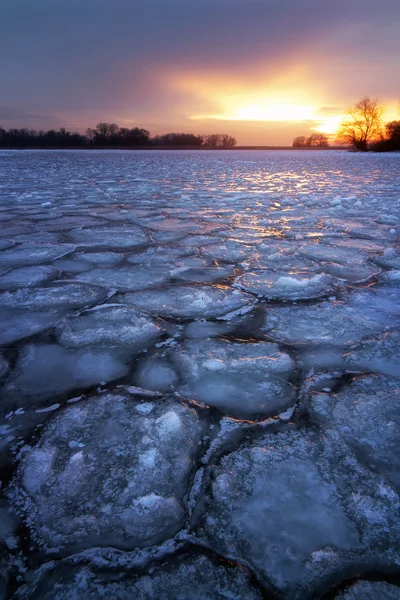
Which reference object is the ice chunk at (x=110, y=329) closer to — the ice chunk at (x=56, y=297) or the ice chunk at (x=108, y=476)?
the ice chunk at (x=56, y=297)

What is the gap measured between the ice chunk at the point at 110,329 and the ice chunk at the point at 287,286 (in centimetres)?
69

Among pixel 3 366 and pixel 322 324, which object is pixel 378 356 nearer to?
pixel 322 324

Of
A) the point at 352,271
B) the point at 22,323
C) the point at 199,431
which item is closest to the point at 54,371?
the point at 22,323

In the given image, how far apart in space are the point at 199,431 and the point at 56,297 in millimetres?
1258

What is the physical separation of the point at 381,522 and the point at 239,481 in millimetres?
328

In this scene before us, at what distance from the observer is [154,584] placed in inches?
26.5

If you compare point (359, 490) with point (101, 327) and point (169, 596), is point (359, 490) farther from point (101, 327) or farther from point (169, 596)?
point (101, 327)

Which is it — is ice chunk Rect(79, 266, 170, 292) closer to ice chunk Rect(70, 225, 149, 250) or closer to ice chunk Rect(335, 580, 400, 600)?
ice chunk Rect(70, 225, 149, 250)

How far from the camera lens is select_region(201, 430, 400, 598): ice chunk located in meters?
0.71

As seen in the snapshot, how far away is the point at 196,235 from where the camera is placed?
3.30m

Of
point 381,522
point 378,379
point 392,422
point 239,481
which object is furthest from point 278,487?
point 378,379

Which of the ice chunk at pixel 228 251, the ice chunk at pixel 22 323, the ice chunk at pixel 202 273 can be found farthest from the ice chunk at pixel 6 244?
the ice chunk at pixel 228 251

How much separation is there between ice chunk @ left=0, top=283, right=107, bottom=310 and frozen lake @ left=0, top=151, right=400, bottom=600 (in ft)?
0.05

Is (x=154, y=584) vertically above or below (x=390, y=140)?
below
